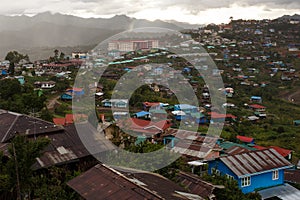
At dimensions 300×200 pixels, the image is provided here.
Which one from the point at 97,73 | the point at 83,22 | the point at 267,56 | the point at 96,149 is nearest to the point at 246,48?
the point at 267,56

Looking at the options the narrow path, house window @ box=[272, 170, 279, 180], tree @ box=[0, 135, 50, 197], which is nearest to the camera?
tree @ box=[0, 135, 50, 197]

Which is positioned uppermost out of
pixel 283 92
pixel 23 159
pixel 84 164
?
pixel 23 159

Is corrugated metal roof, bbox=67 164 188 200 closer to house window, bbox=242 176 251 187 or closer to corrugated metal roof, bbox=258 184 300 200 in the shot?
house window, bbox=242 176 251 187

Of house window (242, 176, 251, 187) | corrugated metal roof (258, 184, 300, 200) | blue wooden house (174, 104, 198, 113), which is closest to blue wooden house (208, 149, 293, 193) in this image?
house window (242, 176, 251, 187)

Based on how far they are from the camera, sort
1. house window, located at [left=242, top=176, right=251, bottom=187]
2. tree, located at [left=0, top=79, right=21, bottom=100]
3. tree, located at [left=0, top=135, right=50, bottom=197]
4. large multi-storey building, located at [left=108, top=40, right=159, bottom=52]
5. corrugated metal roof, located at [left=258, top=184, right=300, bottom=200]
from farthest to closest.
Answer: large multi-storey building, located at [left=108, top=40, right=159, bottom=52], tree, located at [left=0, top=79, right=21, bottom=100], house window, located at [left=242, top=176, right=251, bottom=187], corrugated metal roof, located at [left=258, top=184, right=300, bottom=200], tree, located at [left=0, top=135, right=50, bottom=197]

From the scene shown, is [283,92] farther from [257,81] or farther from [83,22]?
[83,22]

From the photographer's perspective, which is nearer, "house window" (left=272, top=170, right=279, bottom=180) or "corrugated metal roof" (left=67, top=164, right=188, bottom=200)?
"corrugated metal roof" (left=67, top=164, right=188, bottom=200)

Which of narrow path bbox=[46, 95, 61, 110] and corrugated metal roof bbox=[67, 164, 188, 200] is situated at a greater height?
corrugated metal roof bbox=[67, 164, 188, 200]

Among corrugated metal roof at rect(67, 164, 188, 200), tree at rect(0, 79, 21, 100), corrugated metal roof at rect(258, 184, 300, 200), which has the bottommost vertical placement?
corrugated metal roof at rect(258, 184, 300, 200)
